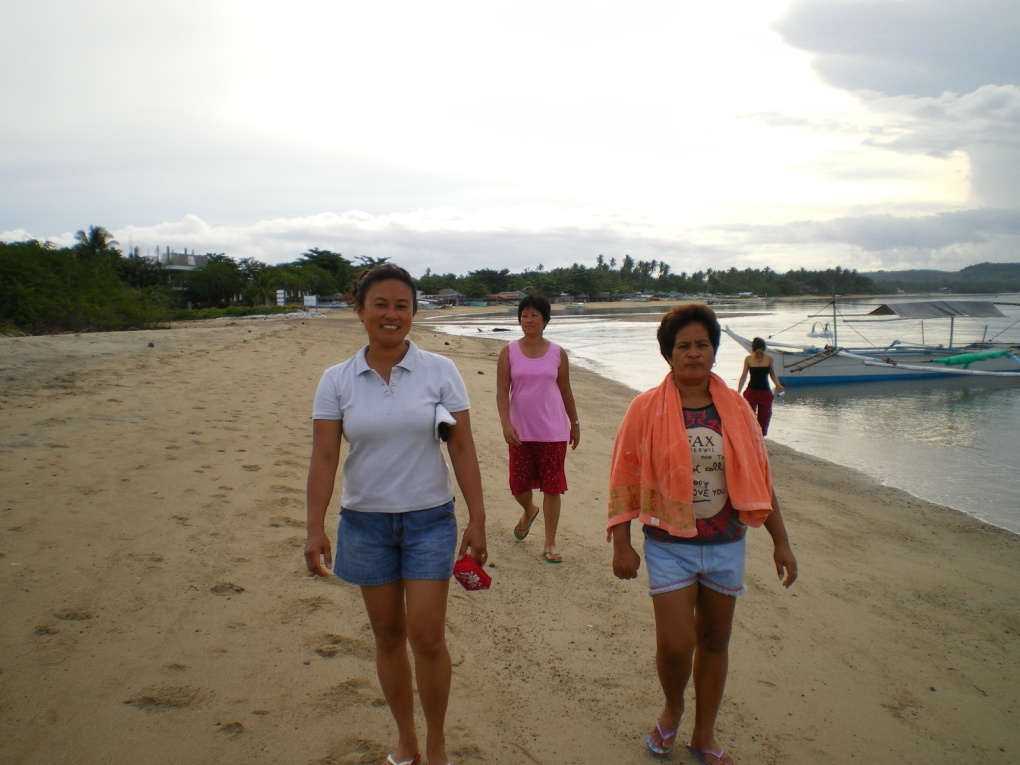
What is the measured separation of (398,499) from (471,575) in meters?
0.39

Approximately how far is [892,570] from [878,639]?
1.42m

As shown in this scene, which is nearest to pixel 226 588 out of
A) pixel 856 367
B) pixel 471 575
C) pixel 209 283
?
pixel 471 575

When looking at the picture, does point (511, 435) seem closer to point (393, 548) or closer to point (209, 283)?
point (393, 548)

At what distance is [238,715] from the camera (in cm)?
253

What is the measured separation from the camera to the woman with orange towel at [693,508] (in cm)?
234

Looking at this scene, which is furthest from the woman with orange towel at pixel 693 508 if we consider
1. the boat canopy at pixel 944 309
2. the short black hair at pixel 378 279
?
the boat canopy at pixel 944 309

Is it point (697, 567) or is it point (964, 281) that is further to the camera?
point (964, 281)

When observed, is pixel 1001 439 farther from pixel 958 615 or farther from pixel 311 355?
pixel 311 355

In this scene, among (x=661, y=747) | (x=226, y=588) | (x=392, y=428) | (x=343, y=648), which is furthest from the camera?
(x=226, y=588)

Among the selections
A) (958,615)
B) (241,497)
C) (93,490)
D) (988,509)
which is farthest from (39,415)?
(988,509)

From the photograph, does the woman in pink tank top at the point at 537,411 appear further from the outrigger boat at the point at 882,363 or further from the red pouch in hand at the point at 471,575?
the outrigger boat at the point at 882,363

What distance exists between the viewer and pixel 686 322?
2473mm

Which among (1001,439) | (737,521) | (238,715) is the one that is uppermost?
(737,521)

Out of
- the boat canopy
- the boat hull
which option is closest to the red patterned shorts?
the boat hull
